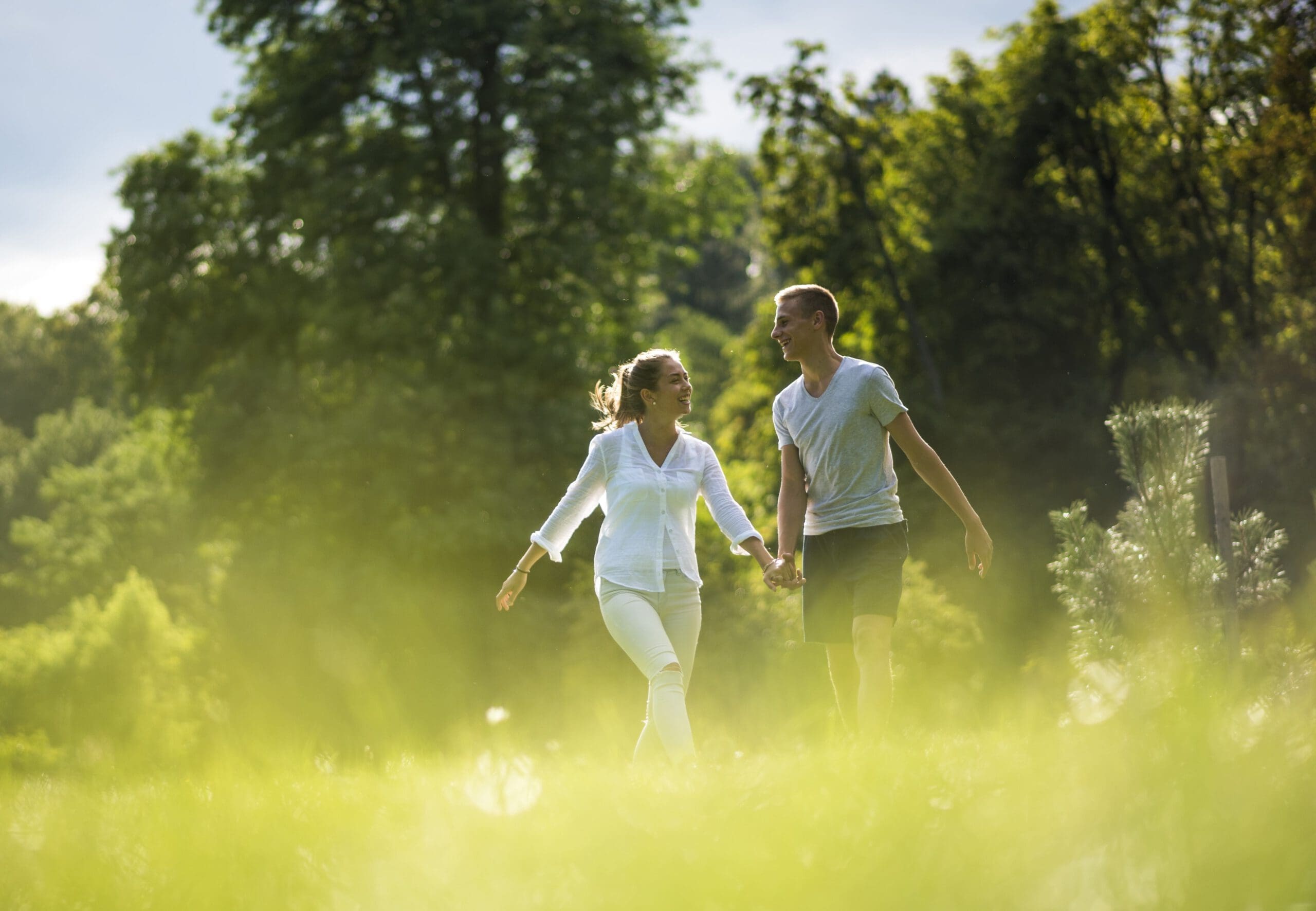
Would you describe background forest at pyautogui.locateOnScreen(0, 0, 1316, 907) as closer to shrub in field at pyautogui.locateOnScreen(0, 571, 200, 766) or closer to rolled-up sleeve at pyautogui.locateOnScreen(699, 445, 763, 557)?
shrub in field at pyautogui.locateOnScreen(0, 571, 200, 766)

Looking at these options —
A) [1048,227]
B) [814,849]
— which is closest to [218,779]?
[814,849]

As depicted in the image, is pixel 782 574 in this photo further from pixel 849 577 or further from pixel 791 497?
pixel 791 497

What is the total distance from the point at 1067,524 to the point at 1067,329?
25.0 m

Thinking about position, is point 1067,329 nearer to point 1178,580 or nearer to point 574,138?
point 574,138

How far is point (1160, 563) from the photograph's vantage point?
563 cm

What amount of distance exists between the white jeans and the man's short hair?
130 cm

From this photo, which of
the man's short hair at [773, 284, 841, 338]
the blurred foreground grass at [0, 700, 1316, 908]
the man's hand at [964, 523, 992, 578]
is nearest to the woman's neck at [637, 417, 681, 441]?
the man's short hair at [773, 284, 841, 338]

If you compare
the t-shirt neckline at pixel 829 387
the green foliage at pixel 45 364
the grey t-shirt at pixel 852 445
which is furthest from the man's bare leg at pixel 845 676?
the green foliage at pixel 45 364

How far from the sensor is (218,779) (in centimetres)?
385

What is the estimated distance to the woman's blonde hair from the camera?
18.9 ft

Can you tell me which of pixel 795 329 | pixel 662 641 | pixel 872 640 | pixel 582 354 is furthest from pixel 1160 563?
pixel 582 354

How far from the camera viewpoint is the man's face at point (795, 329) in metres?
5.45

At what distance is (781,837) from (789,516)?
3.04 m

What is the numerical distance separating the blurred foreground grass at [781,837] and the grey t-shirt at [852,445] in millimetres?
2044
